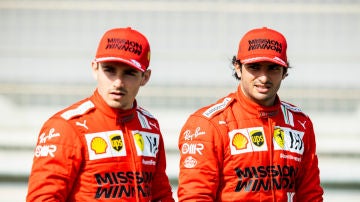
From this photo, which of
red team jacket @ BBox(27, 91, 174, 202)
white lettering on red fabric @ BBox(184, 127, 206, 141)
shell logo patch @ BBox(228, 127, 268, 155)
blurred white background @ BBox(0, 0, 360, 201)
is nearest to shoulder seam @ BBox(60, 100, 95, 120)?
red team jacket @ BBox(27, 91, 174, 202)

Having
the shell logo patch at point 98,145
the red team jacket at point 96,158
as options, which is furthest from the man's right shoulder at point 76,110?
the shell logo patch at point 98,145

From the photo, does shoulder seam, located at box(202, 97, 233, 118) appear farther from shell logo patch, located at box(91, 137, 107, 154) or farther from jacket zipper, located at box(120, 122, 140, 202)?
shell logo patch, located at box(91, 137, 107, 154)

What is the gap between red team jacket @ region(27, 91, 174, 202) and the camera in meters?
3.16

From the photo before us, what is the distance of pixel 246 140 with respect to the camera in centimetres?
365

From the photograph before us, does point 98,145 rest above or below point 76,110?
below

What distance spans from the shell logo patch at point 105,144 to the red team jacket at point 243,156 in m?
0.36

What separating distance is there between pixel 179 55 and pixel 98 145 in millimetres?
3205

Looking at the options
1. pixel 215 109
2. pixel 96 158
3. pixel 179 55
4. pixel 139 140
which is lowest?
pixel 96 158

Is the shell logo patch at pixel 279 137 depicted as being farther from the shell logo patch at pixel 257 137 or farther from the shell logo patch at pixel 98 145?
the shell logo patch at pixel 98 145

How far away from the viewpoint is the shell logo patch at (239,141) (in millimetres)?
3629

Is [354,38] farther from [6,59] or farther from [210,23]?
[6,59]

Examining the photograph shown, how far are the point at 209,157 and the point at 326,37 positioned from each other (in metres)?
3.26

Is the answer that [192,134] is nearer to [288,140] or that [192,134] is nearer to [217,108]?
[217,108]

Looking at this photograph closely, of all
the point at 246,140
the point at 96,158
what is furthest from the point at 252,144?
the point at 96,158
